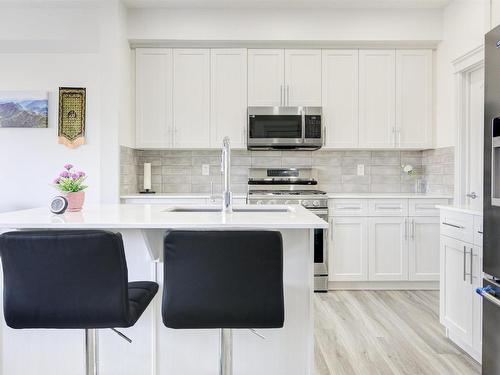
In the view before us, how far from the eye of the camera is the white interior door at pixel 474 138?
3.31 metres

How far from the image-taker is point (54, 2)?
144 inches

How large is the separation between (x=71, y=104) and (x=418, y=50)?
3728mm

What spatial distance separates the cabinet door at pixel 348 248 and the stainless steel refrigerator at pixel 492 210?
1.85 meters

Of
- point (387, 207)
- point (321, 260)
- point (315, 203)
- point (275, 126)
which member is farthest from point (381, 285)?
point (275, 126)

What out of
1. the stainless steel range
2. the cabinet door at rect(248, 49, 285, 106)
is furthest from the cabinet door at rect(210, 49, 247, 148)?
the stainless steel range

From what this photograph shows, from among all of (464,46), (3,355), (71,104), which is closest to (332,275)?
(464,46)

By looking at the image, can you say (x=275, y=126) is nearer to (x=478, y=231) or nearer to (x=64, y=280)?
(x=478, y=231)

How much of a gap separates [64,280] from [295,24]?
335 centimetres

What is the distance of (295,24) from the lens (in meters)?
3.83

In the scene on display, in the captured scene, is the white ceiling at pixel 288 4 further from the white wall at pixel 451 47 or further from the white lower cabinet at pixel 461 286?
the white lower cabinet at pixel 461 286

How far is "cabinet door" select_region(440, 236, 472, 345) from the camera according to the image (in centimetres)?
228

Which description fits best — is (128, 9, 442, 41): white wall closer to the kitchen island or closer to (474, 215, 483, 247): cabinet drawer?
(474, 215, 483, 247): cabinet drawer

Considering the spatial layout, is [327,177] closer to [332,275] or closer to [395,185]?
[395,185]

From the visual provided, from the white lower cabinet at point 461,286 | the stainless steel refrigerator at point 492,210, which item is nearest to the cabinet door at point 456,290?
the white lower cabinet at point 461,286
